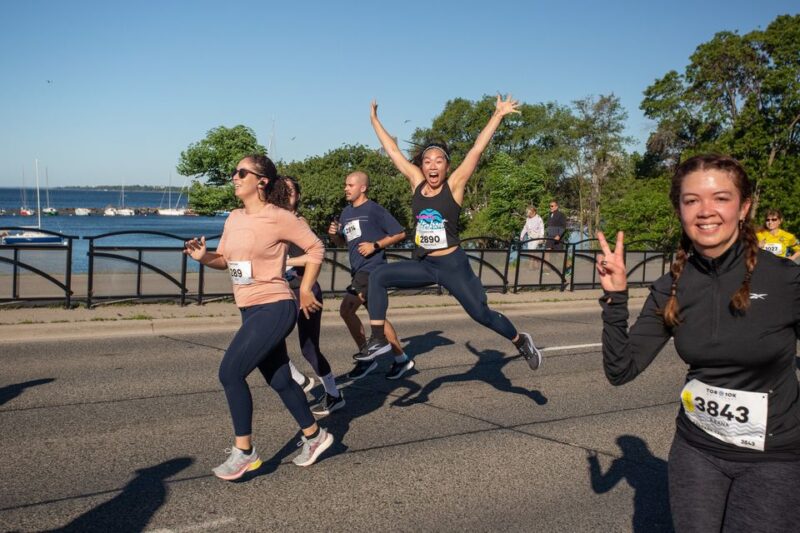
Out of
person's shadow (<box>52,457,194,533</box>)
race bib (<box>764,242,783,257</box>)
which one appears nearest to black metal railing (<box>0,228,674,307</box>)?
race bib (<box>764,242,783,257</box>)

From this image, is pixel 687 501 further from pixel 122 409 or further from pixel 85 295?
pixel 85 295

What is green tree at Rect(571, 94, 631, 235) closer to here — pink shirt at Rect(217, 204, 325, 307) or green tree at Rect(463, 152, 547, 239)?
green tree at Rect(463, 152, 547, 239)

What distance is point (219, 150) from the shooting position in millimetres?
47406

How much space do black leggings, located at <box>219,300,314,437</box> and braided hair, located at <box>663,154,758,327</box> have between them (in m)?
2.61

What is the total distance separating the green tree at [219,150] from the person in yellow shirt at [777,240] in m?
39.0

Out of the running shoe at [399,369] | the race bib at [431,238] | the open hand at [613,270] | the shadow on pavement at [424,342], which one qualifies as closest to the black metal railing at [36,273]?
the shadow on pavement at [424,342]

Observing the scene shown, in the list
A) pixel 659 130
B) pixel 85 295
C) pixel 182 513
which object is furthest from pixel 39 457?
pixel 659 130

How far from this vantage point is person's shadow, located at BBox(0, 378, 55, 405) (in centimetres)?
678

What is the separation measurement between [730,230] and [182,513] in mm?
3279

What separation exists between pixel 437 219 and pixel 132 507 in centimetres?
329

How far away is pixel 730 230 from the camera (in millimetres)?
2611

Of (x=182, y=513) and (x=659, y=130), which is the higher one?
(x=659, y=130)

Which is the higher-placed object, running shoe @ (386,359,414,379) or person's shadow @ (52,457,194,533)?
running shoe @ (386,359,414,379)

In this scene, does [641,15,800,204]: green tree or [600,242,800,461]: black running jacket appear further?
[641,15,800,204]: green tree
